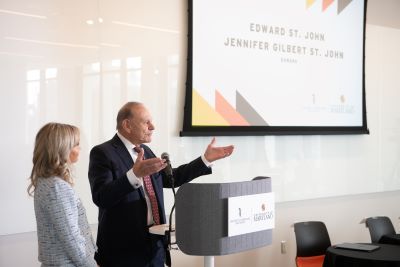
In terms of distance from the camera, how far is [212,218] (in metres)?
2.11

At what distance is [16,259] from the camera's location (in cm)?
363

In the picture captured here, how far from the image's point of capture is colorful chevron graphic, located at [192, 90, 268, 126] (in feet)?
14.9

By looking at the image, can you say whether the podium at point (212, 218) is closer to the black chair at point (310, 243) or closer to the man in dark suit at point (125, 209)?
the man in dark suit at point (125, 209)

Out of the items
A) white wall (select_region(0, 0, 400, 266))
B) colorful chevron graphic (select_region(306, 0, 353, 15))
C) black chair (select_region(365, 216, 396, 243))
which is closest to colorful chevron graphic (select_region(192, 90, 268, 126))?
white wall (select_region(0, 0, 400, 266))

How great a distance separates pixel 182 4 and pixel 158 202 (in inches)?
86.7

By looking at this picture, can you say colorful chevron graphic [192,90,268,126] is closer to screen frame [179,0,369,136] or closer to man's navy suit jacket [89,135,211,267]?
screen frame [179,0,369,136]

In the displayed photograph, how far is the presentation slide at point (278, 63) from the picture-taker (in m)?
4.61

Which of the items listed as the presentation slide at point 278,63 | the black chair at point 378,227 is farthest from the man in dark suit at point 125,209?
the black chair at point 378,227

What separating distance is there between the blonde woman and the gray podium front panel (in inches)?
19.8

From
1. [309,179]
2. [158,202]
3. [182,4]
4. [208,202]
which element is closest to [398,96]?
[309,179]

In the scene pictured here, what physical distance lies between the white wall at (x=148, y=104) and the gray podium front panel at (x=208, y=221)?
188cm

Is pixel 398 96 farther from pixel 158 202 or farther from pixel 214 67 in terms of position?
pixel 158 202

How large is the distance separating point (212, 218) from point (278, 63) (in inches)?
128

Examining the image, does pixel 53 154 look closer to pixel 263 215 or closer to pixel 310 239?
pixel 263 215
